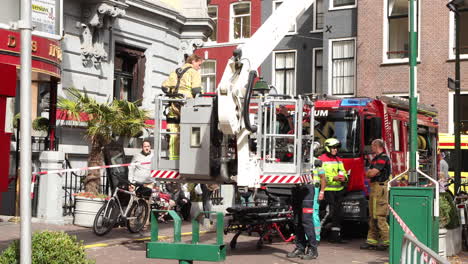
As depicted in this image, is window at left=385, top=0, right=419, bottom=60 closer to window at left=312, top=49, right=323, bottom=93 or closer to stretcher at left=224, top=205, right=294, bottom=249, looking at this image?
window at left=312, top=49, right=323, bottom=93

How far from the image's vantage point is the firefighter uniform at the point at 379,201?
1332 centimetres

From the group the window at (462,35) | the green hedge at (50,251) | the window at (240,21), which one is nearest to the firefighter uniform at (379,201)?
the green hedge at (50,251)

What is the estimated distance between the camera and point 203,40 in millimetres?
24594

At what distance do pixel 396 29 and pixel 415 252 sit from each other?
28.7 meters

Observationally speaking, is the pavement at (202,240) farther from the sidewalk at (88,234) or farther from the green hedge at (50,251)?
the green hedge at (50,251)

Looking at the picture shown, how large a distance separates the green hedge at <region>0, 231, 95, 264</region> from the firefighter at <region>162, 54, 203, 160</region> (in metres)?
3.93

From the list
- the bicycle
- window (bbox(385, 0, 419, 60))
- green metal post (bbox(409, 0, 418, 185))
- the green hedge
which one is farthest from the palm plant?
window (bbox(385, 0, 419, 60))

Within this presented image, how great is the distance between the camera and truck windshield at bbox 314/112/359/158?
15219 millimetres

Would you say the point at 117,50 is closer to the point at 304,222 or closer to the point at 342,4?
the point at 304,222

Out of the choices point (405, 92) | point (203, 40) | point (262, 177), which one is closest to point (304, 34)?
point (405, 92)

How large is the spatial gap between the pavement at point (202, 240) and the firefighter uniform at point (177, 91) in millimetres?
1727

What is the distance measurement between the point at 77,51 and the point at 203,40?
6.37 m

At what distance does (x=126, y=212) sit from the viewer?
45.6 feet

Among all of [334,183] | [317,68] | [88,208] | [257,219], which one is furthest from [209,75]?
[257,219]
